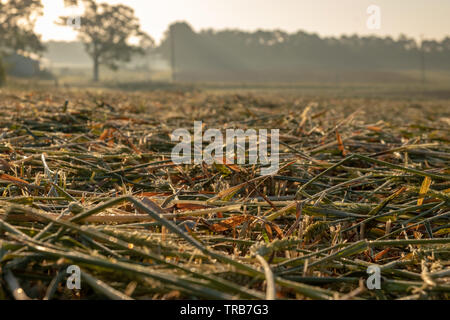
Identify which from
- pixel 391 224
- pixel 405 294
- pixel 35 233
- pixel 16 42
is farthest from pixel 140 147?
pixel 16 42

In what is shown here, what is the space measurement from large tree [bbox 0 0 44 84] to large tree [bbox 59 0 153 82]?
1101 centimetres

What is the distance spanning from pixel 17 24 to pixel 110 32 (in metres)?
14.5

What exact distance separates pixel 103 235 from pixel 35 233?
0.25 metres

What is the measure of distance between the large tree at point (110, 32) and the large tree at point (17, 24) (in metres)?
11.0

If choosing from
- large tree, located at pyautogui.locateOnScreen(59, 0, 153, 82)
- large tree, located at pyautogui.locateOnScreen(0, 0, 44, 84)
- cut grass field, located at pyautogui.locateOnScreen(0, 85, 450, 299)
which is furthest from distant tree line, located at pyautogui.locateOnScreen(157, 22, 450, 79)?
cut grass field, located at pyautogui.locateOnScreen(0, 85, 450, 299)

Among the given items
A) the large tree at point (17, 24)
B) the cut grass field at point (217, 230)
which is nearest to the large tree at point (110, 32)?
the large tree at point (17, 24)

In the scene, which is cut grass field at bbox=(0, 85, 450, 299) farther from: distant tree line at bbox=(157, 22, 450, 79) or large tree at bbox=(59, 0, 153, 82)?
distant tree line at bbox=(157, 22, 450, 79)

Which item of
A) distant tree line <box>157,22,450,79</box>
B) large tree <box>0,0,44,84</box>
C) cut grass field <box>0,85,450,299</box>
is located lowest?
cut grass field <box>0,85,450,299</box>

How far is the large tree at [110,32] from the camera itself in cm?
4419

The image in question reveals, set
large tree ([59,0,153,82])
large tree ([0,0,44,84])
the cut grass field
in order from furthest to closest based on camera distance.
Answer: large tree ([59,0,153,82]) < large tree ([0,0,44,84]) < the cut grass field

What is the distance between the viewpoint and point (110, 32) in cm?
4469

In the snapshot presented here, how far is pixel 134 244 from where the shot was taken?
111 cm

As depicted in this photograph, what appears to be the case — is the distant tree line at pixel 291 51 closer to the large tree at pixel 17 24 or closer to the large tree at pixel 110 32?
the large tree at pixel 110 32

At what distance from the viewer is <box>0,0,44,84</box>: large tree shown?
29.5m
